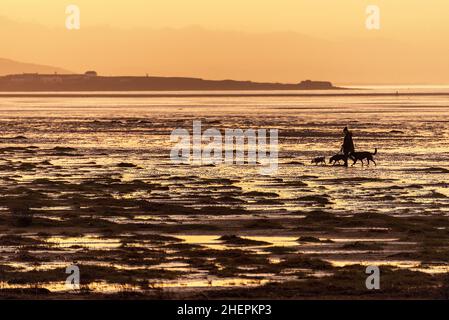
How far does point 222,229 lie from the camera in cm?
2328

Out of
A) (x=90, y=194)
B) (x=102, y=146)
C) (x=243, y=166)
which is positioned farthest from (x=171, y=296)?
(x=102, y=146)

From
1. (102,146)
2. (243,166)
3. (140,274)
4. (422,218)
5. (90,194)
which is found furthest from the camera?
(102,146)

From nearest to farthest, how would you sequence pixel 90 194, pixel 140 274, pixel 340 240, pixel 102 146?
pixel 140 274 < pixel 340 240 < pixel 90 194 < pixel 102 146

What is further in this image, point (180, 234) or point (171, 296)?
point (180, 234)

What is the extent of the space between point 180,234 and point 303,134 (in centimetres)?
4932

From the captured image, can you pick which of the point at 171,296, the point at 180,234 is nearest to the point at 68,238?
the point at 180,234

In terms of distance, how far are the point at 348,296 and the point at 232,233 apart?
6885 mm

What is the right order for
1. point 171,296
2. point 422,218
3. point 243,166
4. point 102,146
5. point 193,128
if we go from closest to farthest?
point 171,296 < point 422,218 < point 243,166 < point 102,146 < point 193,128

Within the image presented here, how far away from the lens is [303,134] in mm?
71438

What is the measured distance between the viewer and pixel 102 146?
58594mm

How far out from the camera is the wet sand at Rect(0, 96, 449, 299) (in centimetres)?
1680

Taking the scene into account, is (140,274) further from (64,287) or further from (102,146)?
(102,146)

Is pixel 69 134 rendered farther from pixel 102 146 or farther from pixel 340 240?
pixel 340 240

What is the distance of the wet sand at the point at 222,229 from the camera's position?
16797 millimetres
